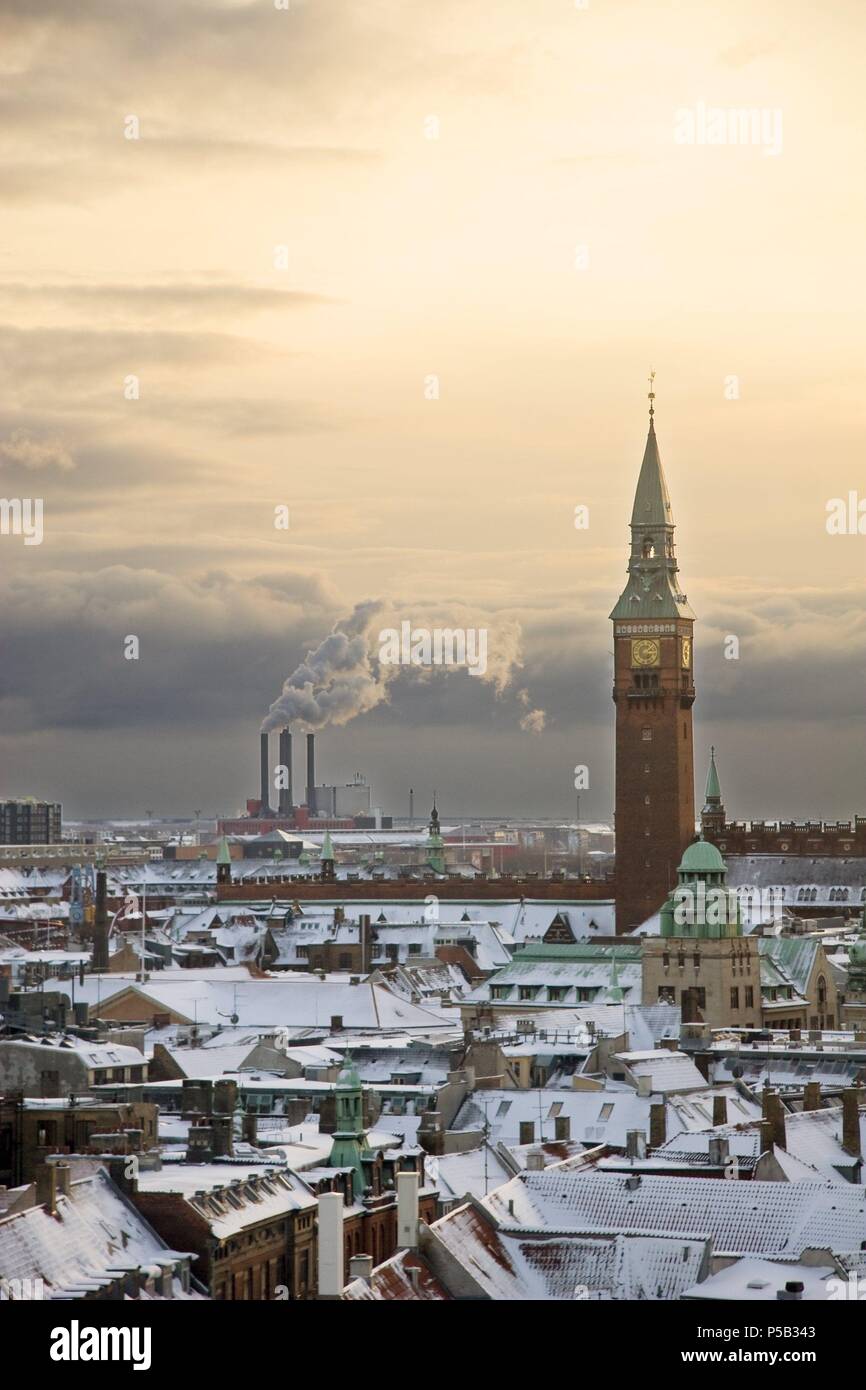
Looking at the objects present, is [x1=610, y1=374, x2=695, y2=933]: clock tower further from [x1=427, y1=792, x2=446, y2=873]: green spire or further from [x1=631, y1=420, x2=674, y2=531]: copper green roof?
[x1=427, y1=792, x2=446, y2=873]: green spire

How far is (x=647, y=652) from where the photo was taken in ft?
454

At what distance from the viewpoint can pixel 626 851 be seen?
460 ft

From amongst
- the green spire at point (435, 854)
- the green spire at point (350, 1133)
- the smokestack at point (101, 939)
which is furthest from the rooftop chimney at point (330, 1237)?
the green spire at point (435, 854)

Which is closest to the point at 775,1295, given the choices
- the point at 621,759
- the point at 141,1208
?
the point at 141,1208

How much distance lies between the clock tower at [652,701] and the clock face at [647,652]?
47mm

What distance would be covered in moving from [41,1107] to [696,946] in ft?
158

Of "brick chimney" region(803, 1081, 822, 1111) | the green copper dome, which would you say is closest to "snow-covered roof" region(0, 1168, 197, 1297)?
"brick chimney" region(803, 1081, 822, 1111)

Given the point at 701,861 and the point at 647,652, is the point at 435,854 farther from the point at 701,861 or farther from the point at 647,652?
the point at 701,861

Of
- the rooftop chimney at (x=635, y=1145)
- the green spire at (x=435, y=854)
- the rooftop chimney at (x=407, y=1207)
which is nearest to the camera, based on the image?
the rooftop chimney at (x=407, y=1207)

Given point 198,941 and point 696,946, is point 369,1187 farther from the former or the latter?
point 198,941

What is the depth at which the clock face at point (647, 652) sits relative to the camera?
13812cm

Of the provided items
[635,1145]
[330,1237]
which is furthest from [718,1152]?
[330,1237]

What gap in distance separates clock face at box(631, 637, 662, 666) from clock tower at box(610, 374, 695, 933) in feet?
0.15

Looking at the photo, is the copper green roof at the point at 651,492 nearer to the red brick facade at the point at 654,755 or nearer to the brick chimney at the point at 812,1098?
the red brick facade at the point at 654,755
